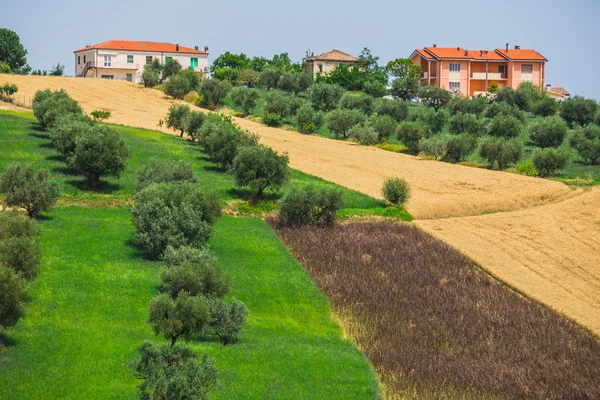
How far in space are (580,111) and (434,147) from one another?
1682 inches

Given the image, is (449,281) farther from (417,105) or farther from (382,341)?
(417,105)

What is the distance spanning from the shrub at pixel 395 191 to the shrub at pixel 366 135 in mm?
30992

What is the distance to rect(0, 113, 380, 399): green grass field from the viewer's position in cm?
3195

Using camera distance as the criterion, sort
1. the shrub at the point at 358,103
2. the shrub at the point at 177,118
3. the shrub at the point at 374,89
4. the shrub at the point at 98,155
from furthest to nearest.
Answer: the shrub at the point at 374,89 < the shrub at the point at 358,103 < the shrub at the point at 177,118 < the shrub at the point at 98,155

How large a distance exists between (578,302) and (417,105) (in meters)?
89.4

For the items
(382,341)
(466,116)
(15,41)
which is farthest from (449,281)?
(15,41)

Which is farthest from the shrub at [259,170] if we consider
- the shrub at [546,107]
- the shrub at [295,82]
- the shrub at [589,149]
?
the shrub at [546,107]

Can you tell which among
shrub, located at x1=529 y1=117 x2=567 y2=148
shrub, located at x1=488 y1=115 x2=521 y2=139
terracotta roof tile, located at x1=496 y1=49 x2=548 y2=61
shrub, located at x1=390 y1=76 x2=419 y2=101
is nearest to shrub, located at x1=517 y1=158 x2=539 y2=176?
shrub, located at x1=529 y1=117 x2=567 y2=148

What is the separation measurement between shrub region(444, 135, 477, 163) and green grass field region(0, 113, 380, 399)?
3526cm

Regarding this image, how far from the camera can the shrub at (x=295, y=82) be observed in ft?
450

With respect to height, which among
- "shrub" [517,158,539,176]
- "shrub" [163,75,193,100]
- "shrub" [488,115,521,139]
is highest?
"shrub" [163,75,193,100]

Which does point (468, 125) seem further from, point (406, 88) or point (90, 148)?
point (90, 148)

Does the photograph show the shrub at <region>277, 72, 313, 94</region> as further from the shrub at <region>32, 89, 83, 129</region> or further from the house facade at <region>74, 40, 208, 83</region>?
the shrub at <region>32, 89, 83, 129</region>

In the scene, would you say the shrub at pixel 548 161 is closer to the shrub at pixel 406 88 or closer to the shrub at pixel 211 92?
the shrub at pixel 211 92
